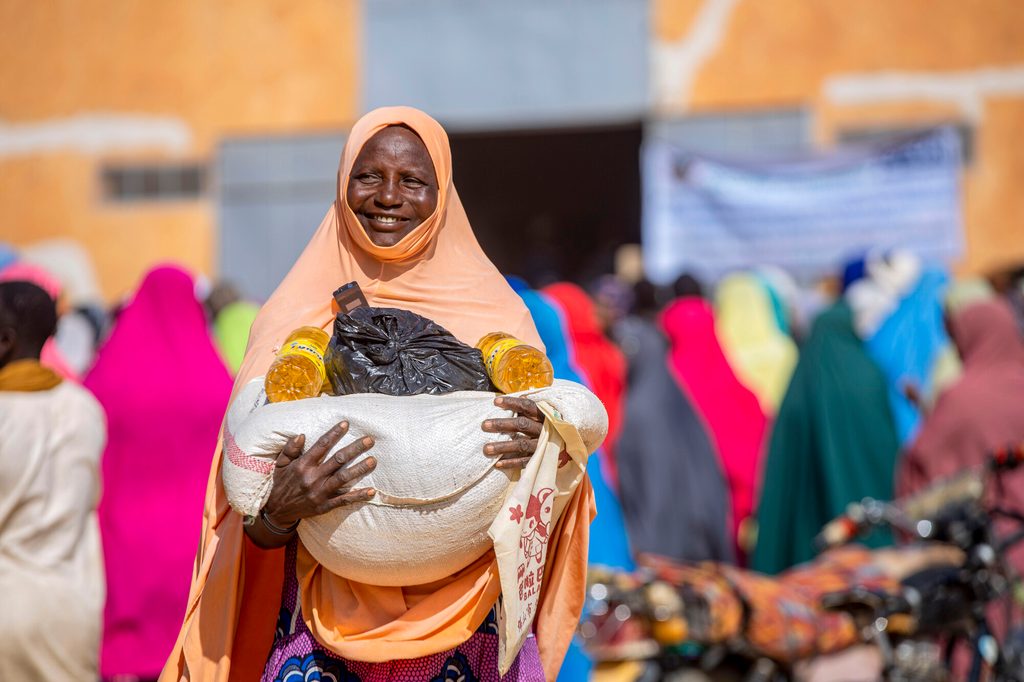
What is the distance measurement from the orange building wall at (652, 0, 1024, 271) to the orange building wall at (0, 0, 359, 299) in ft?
9.10

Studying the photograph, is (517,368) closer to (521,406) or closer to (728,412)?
(521,406)

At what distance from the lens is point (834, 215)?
354 inches

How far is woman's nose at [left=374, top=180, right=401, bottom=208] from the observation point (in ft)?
7.89

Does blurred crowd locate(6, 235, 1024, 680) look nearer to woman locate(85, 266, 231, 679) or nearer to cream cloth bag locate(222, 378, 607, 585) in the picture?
woman locate(85, 266, 231, 679)

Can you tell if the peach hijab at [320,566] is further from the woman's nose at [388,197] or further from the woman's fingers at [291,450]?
the woman's fingers at [291,450]

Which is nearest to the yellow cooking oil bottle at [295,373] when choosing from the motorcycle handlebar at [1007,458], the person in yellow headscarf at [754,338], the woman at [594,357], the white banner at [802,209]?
the motorcycle handlebar at [1007,458]

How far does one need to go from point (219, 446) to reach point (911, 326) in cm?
498

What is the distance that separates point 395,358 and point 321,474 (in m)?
0.23

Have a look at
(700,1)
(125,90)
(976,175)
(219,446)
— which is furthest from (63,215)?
(219,446)

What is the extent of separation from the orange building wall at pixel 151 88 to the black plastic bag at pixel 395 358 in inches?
351

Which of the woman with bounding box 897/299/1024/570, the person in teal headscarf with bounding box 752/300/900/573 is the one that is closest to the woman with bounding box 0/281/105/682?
the woman with bounding box 897/299/1024/570

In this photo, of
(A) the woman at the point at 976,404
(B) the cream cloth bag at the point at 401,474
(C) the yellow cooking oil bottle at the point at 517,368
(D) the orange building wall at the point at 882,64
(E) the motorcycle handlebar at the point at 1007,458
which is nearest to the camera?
(B) the cream cloth bag at the point at 401,474

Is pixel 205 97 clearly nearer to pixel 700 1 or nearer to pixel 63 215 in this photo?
pixel 63 215

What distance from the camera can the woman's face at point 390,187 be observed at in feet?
7.92
